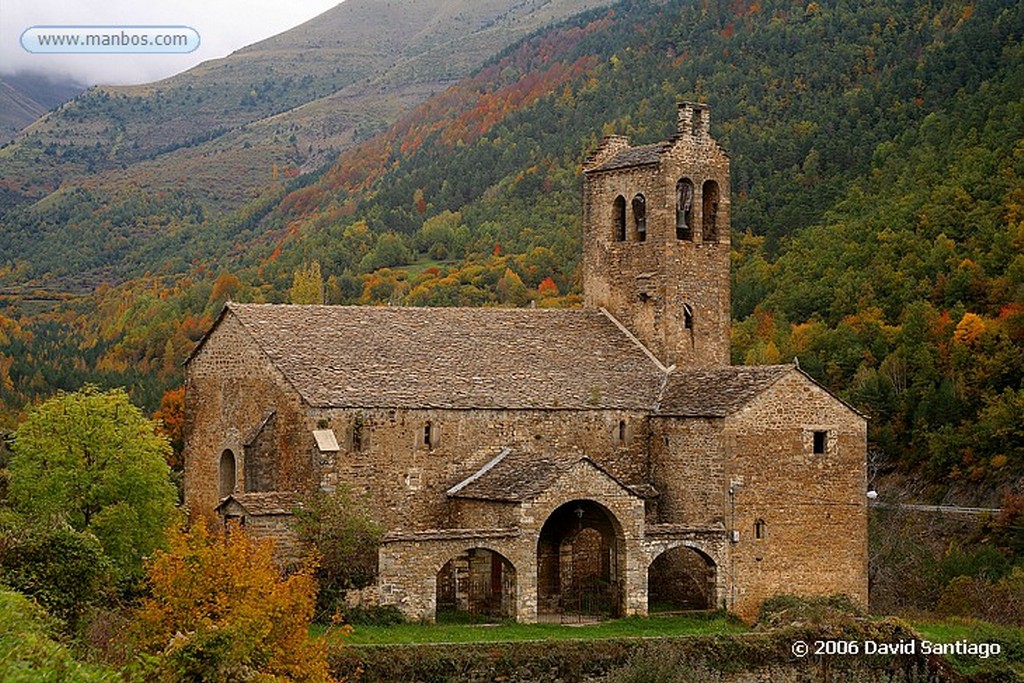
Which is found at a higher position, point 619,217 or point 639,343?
point 619,217

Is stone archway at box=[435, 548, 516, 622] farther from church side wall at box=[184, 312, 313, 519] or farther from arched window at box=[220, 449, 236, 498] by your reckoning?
arched window at box=[220, 449, 236, 498]

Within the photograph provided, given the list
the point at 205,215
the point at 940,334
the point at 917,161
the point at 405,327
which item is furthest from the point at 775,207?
the point at 205,215

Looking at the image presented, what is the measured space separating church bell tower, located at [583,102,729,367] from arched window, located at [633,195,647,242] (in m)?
0.03

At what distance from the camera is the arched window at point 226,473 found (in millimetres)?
42781

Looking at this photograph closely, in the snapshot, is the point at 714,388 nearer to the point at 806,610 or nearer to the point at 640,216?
the point at 806,610

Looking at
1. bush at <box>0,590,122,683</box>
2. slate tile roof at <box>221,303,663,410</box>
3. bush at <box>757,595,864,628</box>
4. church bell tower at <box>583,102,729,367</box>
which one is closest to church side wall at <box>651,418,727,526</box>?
slate tile roof at <box>221,303,663,410</box>

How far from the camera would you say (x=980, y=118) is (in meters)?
93.1

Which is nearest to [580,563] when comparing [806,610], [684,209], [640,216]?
[806,610]

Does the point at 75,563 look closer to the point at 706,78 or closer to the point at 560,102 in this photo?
the point at 706,78

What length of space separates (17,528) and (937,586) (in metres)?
37.1

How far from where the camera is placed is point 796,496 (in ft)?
138

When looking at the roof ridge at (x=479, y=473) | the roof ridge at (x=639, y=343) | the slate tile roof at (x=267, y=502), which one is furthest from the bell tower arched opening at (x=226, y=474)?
the roof ridge at (x=639, y=343)

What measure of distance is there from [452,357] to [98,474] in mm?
9646

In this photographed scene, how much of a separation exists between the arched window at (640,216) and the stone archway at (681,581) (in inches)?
384
